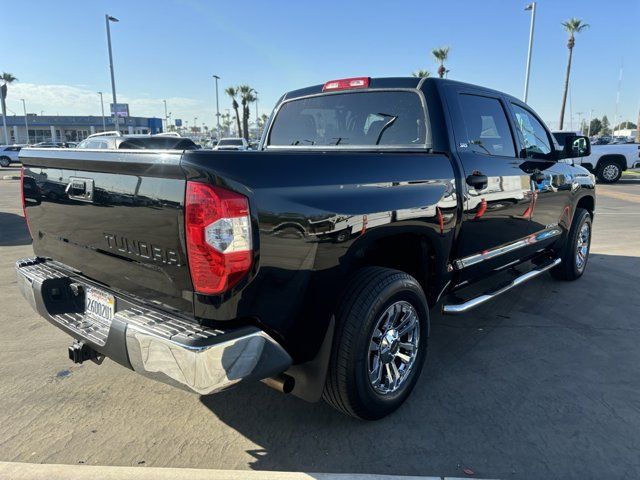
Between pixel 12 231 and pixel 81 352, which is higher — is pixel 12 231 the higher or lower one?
the lower one

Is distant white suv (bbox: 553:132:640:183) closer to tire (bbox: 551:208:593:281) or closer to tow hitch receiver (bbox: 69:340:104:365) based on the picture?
tire (bbox: 551:208:593:281)

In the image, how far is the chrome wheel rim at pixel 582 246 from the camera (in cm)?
558

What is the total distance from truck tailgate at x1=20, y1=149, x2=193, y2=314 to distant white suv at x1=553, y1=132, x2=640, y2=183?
18.6 meters

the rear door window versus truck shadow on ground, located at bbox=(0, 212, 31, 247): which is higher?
the rear door window

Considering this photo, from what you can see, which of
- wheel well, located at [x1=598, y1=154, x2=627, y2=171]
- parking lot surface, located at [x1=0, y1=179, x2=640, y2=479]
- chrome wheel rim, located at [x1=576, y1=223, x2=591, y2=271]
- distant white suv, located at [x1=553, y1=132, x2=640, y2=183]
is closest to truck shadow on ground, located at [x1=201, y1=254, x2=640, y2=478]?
parking lot surface, located at [x1=0, y1=179, x2=640, y2=479]

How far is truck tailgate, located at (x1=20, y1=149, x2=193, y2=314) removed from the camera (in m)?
2.08

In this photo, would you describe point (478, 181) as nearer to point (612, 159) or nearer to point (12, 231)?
point (12, 231)

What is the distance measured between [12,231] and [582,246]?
914cm

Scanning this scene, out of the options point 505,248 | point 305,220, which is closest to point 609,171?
point 505,248

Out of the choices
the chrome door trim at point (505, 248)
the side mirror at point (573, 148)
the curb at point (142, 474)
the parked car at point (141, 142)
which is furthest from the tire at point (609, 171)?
the curb at point (142, 474)

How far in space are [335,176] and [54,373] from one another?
2490 mm

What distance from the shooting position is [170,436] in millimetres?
2662

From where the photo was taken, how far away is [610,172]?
1838 centimetres

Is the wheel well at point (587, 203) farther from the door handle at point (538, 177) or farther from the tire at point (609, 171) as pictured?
the tire at point (609, 171)
